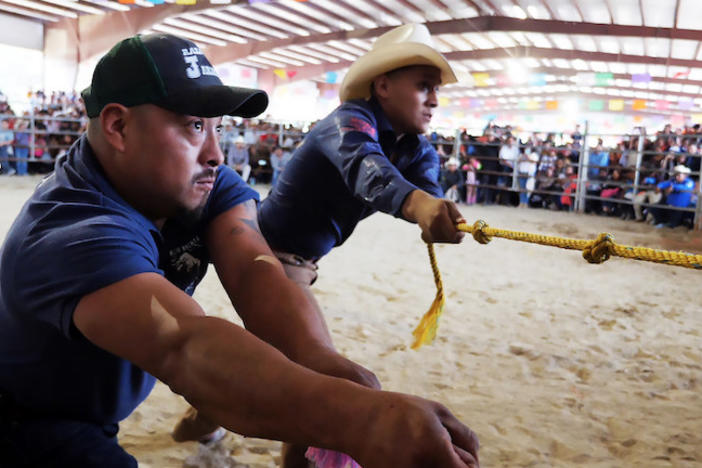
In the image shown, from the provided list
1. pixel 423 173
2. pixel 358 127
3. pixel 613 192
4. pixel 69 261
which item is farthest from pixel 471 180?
pixel 69 261

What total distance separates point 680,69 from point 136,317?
71.3ft

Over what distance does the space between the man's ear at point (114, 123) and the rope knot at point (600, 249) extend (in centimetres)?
126

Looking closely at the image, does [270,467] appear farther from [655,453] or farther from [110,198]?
[655,453]

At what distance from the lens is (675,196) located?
10289 mm

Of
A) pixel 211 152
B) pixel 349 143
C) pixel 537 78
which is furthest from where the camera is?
pixel 537 78

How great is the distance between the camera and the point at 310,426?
2.60 ft

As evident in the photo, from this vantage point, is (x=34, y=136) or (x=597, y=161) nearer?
(x=597, y=161)

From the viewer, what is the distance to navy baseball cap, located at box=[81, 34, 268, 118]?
1.18 m

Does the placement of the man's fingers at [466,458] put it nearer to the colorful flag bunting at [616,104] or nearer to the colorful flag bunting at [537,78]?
the colorful flag bunting at [537,78]

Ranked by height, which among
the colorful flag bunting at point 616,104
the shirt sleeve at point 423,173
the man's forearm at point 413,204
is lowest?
the man's forearm at point 413,204

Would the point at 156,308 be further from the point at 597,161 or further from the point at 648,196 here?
the point at 597,161

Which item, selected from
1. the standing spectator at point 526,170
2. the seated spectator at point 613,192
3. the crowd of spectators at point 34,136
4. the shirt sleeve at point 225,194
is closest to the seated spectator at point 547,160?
the standing spectator at point 526,170

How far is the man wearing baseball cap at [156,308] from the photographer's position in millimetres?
802

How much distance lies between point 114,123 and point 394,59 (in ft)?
4.60
